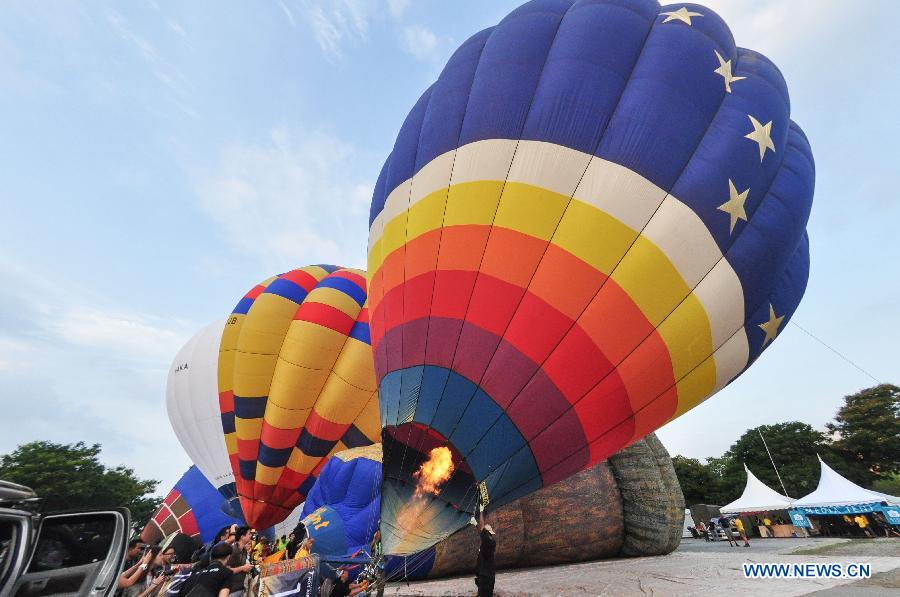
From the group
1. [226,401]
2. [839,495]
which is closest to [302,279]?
[226,401]

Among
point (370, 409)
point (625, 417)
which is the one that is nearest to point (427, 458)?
point (625, 417)

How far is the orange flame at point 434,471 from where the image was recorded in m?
4.27

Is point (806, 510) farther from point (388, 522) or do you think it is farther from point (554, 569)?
point (388, 522)

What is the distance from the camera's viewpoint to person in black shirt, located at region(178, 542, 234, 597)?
3504 mm

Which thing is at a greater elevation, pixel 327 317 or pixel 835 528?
pixel 327 317

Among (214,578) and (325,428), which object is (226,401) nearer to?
(325,428)

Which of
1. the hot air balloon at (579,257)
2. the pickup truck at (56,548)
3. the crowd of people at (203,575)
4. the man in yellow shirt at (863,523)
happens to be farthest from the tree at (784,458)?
the pickup truck at (56,548)

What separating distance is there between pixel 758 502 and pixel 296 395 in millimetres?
20225

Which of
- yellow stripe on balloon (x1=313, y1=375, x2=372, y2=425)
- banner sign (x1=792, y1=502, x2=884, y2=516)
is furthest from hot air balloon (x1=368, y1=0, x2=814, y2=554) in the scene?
banner sign (x1=792, y1=502, x2=884, y2=516)

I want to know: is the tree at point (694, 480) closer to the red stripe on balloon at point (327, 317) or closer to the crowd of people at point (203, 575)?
the red stripe on balloon at point (327, 317)

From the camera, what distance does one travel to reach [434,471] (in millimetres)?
4305

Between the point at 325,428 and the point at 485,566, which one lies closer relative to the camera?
the point at 485,566

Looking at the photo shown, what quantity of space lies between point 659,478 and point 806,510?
40.6 feet

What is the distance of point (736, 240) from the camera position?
180 inches
